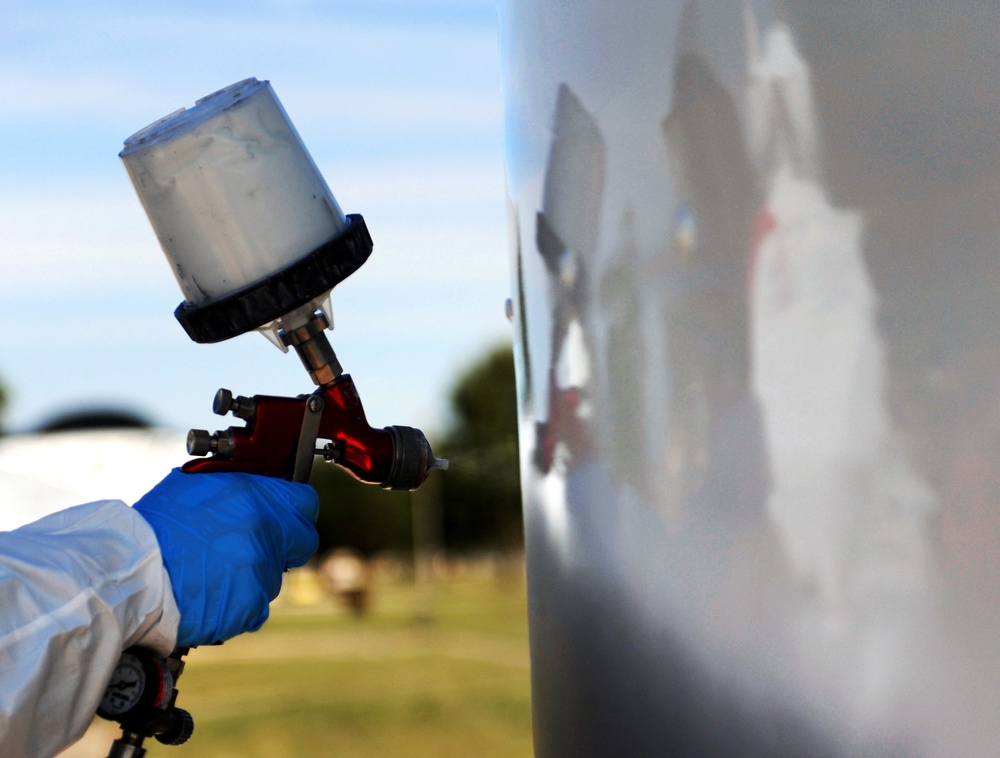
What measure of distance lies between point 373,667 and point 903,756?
47.3 ft

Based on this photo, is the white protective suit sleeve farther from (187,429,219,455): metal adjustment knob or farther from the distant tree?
the distant tree

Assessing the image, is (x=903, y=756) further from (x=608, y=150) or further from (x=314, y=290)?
(x=314, y=290)

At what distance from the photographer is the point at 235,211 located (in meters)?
1.25

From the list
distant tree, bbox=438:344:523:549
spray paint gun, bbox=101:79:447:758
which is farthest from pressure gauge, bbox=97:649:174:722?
distant tree, bbox=438:344:523:549

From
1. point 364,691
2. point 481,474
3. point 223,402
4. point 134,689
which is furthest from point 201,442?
point 481,474

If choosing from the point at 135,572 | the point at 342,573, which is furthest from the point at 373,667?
the point at 135,572

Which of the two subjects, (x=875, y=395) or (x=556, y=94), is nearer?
(x=875, y=395)

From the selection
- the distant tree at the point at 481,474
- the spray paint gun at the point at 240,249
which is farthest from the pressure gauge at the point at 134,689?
the distant tree at the point at 481,474

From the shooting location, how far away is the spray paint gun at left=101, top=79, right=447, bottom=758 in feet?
4.08

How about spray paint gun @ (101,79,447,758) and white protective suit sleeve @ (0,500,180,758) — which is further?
spray paint gun @ (101,79,447,758)

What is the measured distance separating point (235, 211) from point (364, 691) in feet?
39.1

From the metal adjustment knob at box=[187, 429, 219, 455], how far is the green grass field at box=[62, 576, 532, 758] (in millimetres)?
6358

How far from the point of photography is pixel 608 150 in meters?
1.03

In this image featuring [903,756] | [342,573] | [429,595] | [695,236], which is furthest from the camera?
[429,595]
